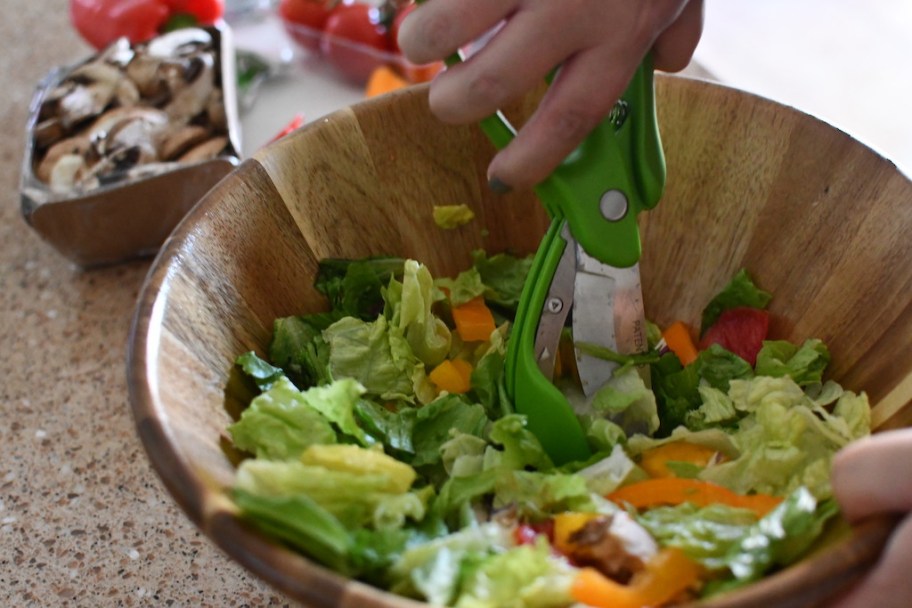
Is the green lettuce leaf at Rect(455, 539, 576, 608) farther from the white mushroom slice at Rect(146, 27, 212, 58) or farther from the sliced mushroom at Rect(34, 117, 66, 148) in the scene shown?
the white mushroom slice at Rect(146, 27, 212, 58)

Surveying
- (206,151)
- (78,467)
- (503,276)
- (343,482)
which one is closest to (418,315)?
(503,276)

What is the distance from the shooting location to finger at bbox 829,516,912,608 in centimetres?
69

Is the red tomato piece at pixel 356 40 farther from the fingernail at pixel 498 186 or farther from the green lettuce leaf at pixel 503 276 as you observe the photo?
the fingernail at pixel 498 186

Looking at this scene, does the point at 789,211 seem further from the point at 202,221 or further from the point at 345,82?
the point at 345,82

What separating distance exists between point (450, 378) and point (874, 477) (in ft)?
1.67

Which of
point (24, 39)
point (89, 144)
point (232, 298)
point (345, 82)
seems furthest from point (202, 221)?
point (24, 39)

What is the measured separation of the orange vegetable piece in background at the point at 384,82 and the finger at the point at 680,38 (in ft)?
2.90

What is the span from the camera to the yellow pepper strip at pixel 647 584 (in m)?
0.78

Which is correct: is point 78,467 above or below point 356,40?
below

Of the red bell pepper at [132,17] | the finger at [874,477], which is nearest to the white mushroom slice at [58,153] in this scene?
the red bell pepper at [132,17]

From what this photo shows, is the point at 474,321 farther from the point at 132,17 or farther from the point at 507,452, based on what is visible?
the point at 132,17

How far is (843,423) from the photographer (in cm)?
94

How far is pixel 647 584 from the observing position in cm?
80

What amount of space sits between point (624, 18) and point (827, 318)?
1.52 ft
